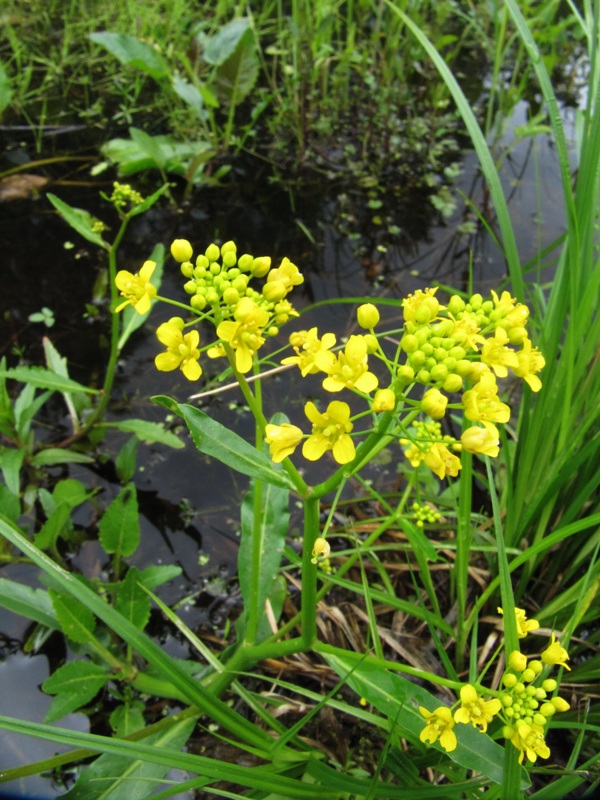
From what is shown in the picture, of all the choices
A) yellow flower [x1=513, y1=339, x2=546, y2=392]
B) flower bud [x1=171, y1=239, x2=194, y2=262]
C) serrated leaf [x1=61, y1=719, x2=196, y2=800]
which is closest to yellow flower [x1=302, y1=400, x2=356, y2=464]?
yellow flower [x1=513, y1=339, x2=546, y2=392]

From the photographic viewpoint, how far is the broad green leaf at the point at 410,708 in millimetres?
1291

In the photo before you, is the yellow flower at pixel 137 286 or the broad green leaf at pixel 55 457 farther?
the broad green leaf at pixel 55 457

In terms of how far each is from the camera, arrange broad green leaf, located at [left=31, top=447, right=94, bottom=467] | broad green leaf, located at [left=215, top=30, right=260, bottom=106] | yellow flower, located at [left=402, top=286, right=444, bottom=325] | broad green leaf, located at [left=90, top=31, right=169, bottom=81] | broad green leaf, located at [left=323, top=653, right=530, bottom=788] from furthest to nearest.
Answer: broad green leaf, located at [left=215, top=30, right=260, bottom=106]
broad green leaf, located at [left=90, top=31, right=169, bottom=81]
broad green leaf, located at [left=31, top=447, right=94, bottom=467]
broad green leaf, located at [left=323, top=653, right=530, bottom=788]
yellow flower, located at [left=402, top=286, right=444, bottom=325]

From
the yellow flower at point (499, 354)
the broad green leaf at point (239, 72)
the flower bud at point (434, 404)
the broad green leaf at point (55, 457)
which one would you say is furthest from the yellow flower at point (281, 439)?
the broad green leaf at point (239, 72)

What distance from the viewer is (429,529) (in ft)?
7.50

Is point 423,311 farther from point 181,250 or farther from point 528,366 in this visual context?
point 181,250

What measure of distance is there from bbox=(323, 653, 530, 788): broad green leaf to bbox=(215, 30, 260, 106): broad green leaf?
3.51 metres

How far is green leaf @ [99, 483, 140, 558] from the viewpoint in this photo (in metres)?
1.98

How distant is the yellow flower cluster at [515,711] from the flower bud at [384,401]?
0.56 meters

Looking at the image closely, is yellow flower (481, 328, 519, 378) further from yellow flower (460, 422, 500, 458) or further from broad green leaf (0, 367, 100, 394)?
broad green leaf (0, 367, 100, 394)

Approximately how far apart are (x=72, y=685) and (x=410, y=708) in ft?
3.01

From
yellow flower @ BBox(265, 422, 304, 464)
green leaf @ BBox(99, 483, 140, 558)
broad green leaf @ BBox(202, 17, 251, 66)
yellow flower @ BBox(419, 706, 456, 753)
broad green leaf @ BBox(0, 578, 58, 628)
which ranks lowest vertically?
broad green leaf @ BBox(0, 578, 58, 628)

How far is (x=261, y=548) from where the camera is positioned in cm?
179

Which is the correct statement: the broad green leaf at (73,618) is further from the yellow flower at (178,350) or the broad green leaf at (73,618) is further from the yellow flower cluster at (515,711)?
the yellow flower cluster at (515,711)
